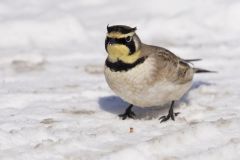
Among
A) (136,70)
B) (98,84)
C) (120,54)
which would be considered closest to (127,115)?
(136,70)

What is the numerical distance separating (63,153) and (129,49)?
131cm

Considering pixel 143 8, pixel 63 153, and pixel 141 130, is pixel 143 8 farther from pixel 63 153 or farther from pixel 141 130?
pixel 63 153

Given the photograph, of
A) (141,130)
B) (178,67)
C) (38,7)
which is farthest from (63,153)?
(38,7)

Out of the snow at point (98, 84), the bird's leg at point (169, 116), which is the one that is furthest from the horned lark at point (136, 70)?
the snow at point (98, 84)

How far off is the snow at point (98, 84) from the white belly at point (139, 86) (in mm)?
214

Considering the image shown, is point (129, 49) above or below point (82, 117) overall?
above

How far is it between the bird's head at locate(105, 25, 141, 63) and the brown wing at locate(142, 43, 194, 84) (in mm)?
179

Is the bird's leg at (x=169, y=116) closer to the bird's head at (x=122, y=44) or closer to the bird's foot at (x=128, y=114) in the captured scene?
the bird's foot at (x=128, y=114)

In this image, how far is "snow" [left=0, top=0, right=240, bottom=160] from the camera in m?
5.74

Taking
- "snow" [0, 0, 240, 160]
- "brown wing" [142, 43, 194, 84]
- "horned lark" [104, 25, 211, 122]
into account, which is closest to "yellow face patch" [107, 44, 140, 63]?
"horned lark" [104, 25, 211, 122]

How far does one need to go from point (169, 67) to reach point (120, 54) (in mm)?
553

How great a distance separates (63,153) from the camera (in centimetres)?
557

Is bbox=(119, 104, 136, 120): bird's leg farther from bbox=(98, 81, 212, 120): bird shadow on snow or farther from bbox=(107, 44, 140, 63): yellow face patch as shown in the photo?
bbox=(107, 44, 140, 63): yellow face patch

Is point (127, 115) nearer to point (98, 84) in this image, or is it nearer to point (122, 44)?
point (122, 44)
